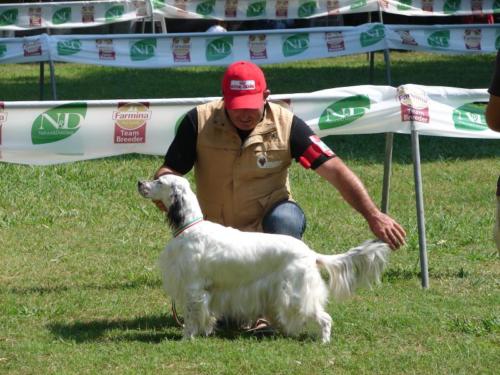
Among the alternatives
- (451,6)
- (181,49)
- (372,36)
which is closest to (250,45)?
(181,49)

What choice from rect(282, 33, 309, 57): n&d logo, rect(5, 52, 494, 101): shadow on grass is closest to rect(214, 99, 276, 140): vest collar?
rect(282, 33, 309, 57): n&d logo

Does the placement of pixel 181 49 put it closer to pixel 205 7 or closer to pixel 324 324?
pixel 205 7

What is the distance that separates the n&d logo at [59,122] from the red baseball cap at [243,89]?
107cm

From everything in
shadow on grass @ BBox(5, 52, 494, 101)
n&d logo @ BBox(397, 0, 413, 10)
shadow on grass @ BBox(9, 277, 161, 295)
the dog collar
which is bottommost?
shadow on grass @ BBox(5, 52, 494, 101)

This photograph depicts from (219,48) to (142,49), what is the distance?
3.01ft

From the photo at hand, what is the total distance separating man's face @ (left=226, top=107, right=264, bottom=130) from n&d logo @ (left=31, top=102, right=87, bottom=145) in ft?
3.35

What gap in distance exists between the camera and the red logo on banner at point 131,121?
610 cm

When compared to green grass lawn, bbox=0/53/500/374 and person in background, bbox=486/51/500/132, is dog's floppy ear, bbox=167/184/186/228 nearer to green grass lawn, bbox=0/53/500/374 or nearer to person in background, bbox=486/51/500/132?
green grass lawn, bbox=0/53/500/374

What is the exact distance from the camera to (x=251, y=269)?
Result: 17.2ft

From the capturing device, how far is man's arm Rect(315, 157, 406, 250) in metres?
5.27

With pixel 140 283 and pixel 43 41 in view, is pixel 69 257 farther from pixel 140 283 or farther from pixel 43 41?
pixel 43 41

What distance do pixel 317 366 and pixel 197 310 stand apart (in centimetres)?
71

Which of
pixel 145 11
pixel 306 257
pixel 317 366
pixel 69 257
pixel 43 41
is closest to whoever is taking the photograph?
pixel 317 366

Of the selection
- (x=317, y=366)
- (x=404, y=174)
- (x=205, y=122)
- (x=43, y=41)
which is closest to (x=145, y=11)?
(x=43, y=41)
